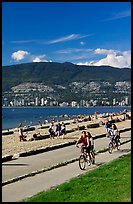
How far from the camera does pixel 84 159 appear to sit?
13.7 metres

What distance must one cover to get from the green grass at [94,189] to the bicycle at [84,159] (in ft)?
5.46

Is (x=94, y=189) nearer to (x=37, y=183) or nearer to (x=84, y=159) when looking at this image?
(x=37, y=183)

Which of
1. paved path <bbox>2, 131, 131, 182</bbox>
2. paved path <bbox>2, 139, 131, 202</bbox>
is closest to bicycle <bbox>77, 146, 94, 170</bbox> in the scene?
paved path <bbox>2, 139, 131, 202</bbox>

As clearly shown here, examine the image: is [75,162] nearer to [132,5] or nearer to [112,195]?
[112,195]

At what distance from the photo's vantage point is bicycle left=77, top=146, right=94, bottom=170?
1338 cm

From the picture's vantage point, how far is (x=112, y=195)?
26.6 ft

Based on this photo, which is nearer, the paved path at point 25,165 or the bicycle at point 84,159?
the paved path at point 25,165

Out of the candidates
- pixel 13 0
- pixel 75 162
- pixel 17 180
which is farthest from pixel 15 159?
pixel 13 0

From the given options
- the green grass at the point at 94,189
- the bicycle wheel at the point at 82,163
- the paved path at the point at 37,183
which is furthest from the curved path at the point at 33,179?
the green grass at the point at 94,189

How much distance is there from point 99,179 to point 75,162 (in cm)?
448

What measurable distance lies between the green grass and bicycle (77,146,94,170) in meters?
1.67

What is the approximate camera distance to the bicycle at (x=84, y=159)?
1338cm

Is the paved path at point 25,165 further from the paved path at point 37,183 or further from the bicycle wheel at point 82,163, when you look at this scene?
the bicycle wheel at point 82,163

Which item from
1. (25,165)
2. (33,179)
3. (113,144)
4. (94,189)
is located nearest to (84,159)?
(25,165)
